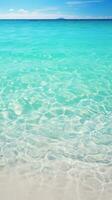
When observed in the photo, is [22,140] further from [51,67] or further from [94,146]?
[51,67]

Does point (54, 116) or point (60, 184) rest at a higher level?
point (60, 184)

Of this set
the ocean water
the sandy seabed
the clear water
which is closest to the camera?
the sandy seabed

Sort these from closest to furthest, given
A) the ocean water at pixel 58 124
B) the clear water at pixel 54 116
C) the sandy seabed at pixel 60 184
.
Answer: the sandy seabed at pixel 60 184 → the ocean water at pixel 58 124 → the clear water at pixel 54 116

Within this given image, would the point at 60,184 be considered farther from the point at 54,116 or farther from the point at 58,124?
the point at 54,116

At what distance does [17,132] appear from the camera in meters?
4.50

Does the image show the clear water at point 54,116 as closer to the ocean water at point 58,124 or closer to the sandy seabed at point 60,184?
the ocean water at point 58,124

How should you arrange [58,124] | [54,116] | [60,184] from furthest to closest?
[54,116]
[58,124]
[60,184]

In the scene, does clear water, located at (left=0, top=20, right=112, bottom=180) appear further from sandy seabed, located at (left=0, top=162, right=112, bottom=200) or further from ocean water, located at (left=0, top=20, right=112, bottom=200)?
sandy seabed, located at (left=0, top=162, right=112, bottom=200)

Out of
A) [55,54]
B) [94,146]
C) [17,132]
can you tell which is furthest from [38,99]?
[55,54]

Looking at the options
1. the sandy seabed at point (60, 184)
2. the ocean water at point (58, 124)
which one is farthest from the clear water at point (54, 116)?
the sandy seabed at point (60, 184)

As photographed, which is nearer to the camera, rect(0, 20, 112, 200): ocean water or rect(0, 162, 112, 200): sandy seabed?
rect(0, 162, 112, 200): sandy seabed

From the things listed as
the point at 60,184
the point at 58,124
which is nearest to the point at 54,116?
the point at 58,124

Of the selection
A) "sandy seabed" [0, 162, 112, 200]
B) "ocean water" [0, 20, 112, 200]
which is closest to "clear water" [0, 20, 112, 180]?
"ocean water" [0, 20, 112, 200]

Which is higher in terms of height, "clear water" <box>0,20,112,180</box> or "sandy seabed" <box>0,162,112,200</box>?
"sandy seabed" <box>0,162,112,200</box>
